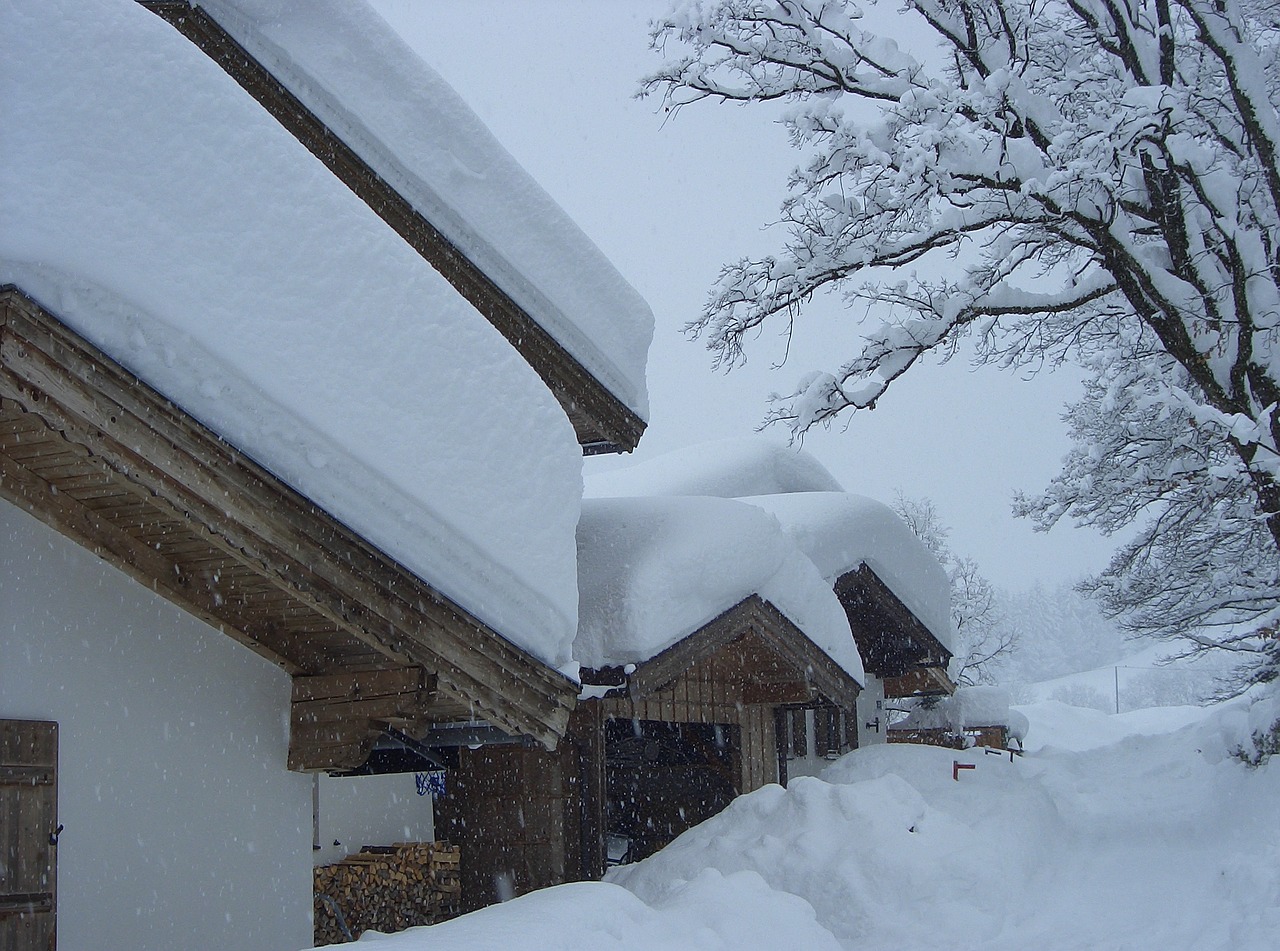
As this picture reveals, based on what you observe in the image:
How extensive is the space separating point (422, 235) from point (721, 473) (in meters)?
8.12

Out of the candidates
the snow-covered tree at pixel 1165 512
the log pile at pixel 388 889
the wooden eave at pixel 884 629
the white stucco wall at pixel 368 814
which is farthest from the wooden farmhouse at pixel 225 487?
the snow-covered tree at pixel 1165 512

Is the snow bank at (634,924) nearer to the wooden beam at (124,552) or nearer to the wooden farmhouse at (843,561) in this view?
the wooden beam at (124,552)

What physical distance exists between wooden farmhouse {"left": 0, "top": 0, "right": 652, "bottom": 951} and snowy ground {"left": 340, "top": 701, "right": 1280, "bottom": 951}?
124 cm

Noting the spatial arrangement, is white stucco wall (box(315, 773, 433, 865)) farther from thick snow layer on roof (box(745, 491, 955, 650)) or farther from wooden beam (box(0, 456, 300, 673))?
thick snow layer on roof (box(745, 491, 955, 650))

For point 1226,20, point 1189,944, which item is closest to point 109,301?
point 1189,944

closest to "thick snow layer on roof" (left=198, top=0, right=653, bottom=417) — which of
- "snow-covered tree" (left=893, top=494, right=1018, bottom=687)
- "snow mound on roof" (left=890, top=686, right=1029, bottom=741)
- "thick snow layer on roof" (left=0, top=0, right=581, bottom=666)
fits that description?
"thick snow layer on roof" (left=0, top=0, right=581, bottom=666)

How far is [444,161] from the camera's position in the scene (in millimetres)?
7652

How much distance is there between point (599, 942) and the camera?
187 inches

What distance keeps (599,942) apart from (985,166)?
7270 mm

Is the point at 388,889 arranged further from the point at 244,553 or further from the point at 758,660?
the point at 244,553

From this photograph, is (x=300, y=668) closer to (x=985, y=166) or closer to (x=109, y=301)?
(x=109, y=301)

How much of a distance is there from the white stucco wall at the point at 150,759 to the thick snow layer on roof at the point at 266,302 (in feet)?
5.09

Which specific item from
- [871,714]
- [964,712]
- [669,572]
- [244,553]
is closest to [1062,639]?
[964,712]

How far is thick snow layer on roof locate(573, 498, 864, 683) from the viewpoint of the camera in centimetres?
785
